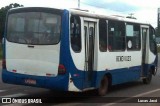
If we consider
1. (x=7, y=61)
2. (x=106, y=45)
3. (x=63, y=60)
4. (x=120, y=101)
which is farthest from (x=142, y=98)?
(x=7, y=61)

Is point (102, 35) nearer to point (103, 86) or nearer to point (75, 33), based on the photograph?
point (103, 86)

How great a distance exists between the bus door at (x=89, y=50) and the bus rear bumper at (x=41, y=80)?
1.37m

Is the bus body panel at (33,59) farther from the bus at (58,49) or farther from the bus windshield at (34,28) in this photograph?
the bus windshield at (34,28)

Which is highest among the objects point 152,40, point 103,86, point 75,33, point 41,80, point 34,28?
point 34,28

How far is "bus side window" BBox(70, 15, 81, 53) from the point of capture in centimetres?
1279

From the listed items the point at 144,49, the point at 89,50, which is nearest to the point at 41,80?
the point at 89,50

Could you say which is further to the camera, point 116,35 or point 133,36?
point 133,36

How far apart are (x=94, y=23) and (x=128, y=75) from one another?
3.71 m

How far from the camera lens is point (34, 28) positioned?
511 inches

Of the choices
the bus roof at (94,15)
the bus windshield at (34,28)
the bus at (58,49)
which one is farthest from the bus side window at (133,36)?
the bus windshield at (34,28)

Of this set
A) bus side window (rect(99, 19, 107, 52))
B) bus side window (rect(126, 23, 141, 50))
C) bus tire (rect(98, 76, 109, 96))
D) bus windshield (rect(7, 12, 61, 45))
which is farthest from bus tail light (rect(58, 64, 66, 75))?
bus side window (rect(126, 23, 141, 50))

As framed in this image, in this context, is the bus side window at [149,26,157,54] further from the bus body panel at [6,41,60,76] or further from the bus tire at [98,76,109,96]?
the bus body panel at [6,41,60,76]

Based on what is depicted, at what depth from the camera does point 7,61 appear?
1328 cm

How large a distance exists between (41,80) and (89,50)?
209cm
